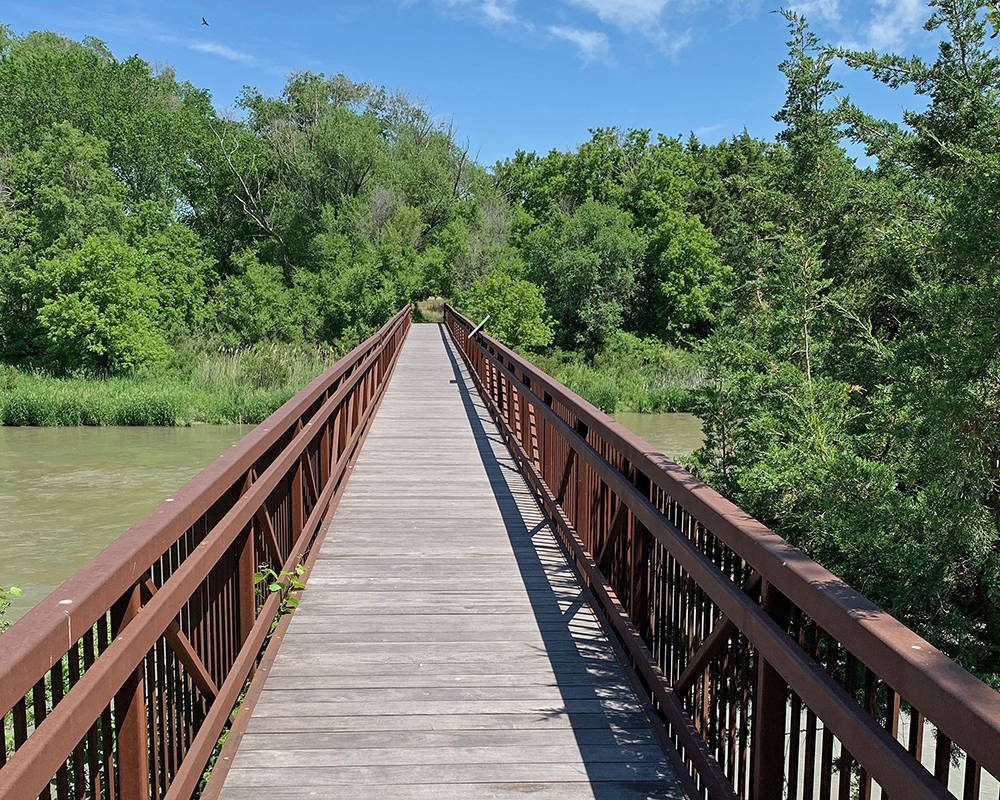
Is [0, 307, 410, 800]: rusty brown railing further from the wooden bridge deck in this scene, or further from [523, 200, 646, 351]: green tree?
[523, 200, 646, 351]: green tree

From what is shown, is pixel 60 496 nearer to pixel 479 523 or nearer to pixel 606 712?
pixel 479 523

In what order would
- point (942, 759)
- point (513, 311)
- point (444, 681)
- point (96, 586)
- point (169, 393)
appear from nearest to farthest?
point (942, 759) → point (96, 586) → point (444, 681) → point (169, 393) → point (513, 311)

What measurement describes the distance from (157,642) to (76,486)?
73.8 ft

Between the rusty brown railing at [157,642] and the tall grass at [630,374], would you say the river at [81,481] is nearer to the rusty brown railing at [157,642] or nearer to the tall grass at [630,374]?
the tall grass at [630,374]

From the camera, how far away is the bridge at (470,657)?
2010 millimetres

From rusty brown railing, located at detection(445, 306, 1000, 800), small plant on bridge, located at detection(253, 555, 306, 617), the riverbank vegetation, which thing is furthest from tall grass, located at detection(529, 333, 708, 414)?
rusty brown railing, located at detection(445, 306, 1000, 800)

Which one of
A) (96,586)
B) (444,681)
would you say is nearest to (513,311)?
(444,681)

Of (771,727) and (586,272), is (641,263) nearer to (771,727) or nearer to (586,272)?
(586,272)

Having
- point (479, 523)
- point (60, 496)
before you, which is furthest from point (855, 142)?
point (60, 496)

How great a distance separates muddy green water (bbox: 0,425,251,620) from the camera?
53.5 ft

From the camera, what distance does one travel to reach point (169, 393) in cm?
3641

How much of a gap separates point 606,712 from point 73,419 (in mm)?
33818

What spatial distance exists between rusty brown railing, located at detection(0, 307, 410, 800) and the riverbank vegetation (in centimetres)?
343

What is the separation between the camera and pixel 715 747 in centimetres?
320
